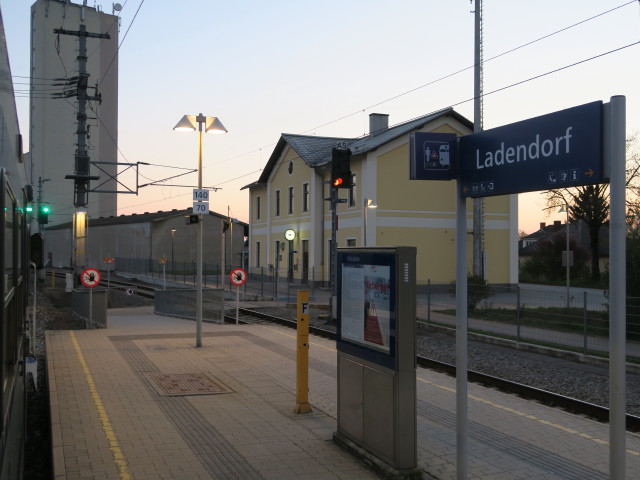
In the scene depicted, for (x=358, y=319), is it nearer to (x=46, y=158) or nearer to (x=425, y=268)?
(x=425, y=268)

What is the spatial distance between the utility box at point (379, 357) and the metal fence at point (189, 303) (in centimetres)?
1428

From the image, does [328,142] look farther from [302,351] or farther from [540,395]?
[302,351]

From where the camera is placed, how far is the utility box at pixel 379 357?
19.8 ft

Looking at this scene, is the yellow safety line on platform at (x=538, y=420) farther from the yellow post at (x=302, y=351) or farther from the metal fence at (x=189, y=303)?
the metal fence at (x=189, y=303)

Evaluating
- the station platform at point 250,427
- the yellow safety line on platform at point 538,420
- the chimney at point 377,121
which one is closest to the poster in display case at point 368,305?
the station platform at point 250,427

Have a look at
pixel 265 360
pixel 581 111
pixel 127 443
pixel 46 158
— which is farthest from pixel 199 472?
pixel 46 158

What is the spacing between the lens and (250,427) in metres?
8.02

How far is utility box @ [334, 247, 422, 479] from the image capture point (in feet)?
19.8

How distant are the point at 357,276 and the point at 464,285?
58.3 inches

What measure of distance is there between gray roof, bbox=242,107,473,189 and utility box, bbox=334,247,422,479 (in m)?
27.3

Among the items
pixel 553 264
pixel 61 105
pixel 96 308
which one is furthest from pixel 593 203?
pixel 61 105

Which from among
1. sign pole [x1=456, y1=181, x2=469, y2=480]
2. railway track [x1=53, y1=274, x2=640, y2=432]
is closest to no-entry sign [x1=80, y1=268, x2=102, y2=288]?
railway track [x1=53, y1=274, x2=640, y2=432]

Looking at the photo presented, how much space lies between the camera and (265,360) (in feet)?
43.4

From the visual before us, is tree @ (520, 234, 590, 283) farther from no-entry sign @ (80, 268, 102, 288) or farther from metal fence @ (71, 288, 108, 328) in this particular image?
no-entry sign @ (80, 268, 102, 288)
